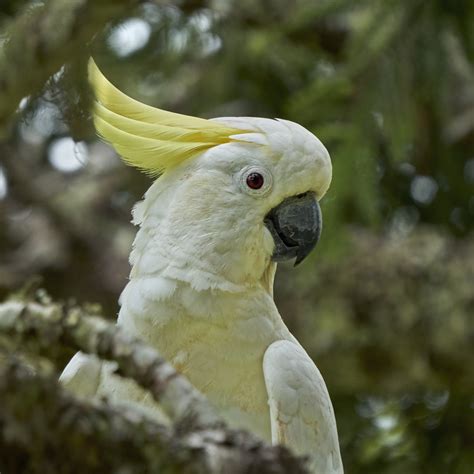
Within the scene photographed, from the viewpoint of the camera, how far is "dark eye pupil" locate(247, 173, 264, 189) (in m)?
3.04

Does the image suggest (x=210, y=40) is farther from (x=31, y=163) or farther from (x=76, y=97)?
(x=76, y=97)

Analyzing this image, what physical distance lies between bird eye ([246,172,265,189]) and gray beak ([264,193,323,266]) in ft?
0.34

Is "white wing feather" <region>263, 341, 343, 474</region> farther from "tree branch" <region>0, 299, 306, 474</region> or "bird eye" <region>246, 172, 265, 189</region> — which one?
"tree branch" <region>0, 299, 306, 474</region>

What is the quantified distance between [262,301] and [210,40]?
3144 mm

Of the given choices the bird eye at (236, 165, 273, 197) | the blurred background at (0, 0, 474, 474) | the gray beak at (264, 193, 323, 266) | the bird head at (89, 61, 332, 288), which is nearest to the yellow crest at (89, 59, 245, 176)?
the bird head at (89, 61, 332, 288)

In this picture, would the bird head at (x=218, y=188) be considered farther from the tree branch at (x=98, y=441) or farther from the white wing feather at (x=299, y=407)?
the tree branch at (x=98, y=441)

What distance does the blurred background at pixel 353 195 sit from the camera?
4781mm

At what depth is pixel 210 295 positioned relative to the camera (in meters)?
2.96

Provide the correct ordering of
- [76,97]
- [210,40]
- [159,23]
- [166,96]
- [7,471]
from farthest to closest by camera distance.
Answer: [166,96]
[210,40]
[159,23]
[76,97]
[7,471]

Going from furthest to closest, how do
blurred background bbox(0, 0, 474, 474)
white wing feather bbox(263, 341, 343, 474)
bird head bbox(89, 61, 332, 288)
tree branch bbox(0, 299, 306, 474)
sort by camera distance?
1. blurred background bbox(0, 0, 474, 474)
2. bird head bbox(89, 61, 332, 288)
3. white wing feather bbox(263, 341, 343, 474)
4. tree branch bbox(0, 299, 306, 474)

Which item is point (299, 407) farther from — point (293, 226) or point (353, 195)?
point (353, 195)

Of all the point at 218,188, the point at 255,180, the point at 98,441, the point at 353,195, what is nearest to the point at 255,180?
the point at 255,180

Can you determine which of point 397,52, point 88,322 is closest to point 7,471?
point 88,322

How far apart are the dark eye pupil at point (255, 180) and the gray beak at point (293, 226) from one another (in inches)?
4.1
